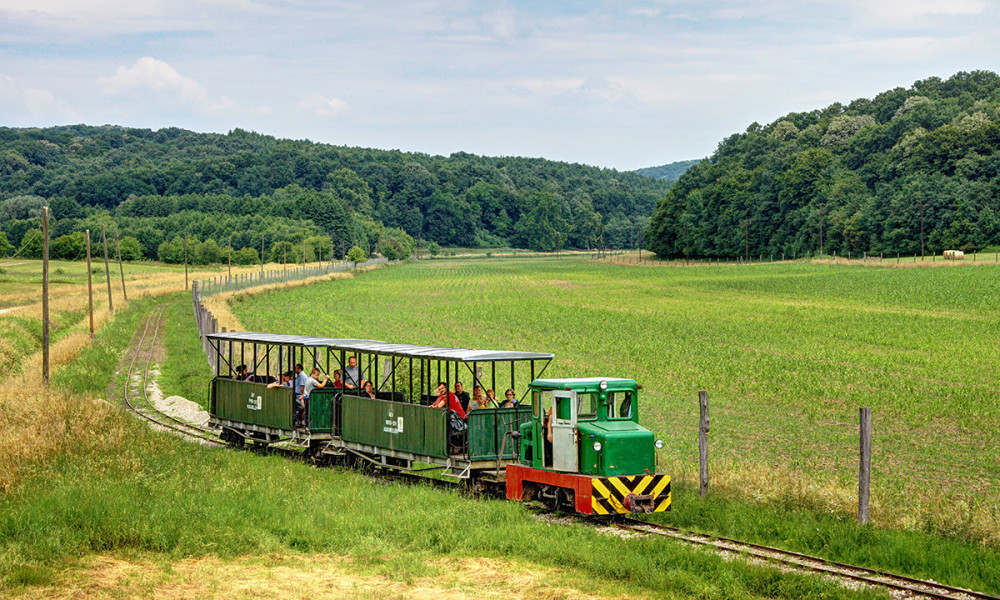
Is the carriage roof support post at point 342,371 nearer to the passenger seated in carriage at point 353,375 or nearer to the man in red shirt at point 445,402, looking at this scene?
the passenger seated in carriage at point 353,375

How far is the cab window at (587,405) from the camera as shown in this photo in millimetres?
16828

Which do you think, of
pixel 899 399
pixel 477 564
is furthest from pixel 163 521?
pixel 899 399

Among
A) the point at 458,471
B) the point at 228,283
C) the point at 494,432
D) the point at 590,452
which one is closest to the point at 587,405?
the point at 590,452

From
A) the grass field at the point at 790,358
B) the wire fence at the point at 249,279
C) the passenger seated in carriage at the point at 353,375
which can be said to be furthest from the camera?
the wire fence at the point at 249,279

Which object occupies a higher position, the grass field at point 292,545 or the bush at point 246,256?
the bush at point 246,256

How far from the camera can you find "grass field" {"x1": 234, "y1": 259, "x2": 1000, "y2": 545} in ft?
59.0

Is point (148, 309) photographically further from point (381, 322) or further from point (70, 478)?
point (70, 478)

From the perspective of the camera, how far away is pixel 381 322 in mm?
57562

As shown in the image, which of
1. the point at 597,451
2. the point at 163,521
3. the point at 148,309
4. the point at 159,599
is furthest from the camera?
A: the point at 148,309

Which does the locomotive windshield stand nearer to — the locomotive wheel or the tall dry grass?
the tall dry grass

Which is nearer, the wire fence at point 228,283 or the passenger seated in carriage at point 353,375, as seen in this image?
the passenger seated in carriage at point 353,375

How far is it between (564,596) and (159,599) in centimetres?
514

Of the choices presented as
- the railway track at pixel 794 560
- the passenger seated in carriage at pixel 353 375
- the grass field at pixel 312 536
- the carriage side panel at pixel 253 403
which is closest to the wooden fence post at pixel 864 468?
the grass field at pixel 312 536

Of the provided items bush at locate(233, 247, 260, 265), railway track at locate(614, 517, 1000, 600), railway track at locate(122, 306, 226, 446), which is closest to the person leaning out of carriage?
railway track at locate(614, 517, 1000, 600)
